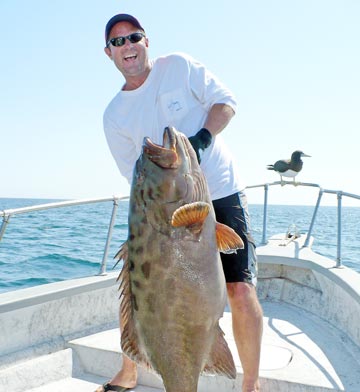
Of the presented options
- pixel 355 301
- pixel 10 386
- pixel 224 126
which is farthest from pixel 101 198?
pixel 355 301

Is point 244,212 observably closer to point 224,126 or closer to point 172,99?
point 224,126

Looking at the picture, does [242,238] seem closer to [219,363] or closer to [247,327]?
[247,327]

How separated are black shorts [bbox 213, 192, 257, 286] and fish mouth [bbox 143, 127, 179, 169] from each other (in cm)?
104

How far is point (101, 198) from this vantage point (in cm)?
478

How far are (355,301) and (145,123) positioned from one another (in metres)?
2.30

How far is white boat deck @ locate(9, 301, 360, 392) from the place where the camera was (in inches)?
140

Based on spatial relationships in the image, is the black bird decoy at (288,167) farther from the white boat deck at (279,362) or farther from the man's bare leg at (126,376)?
the man's bare leg at (126,376)

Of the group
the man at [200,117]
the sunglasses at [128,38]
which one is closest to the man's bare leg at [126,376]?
the man at [200,117]

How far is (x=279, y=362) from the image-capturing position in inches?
153

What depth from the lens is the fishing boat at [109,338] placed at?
374 cm

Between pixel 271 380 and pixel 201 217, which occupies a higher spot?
pixel 201 217

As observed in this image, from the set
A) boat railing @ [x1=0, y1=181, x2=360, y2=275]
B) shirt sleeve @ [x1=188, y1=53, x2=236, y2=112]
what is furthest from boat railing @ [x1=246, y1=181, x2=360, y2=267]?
shirt sleeve @ [x1=188, y1=53, x2=236, y2=112]

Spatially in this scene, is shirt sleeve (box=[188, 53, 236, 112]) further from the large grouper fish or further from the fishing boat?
the fishing boat

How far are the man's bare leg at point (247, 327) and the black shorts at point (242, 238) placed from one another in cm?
6
